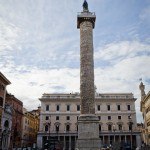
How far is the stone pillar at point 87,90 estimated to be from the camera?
24781 millimetres

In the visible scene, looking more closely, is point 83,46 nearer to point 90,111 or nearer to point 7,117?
point 90,111

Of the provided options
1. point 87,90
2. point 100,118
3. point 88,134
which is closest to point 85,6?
point 87,90

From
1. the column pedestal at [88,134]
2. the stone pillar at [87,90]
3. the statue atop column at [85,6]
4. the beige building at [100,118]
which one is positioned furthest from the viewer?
the beige building at [100,118]

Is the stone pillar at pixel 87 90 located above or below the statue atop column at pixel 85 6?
below

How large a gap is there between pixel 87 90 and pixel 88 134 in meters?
4.87

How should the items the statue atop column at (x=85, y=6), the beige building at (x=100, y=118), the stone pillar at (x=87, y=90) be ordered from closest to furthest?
the stone pillar at (x=87, y=90)
the statue atop column at (x=85, y=6)
the beige building at (x=100, y=118)

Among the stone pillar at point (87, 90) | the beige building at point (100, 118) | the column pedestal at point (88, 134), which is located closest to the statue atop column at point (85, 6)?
the stone pillar at point (87, 90)

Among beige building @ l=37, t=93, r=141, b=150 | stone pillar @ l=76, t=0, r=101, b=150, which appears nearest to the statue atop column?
stone pillar @ l=76, t=0, r=101, b=150

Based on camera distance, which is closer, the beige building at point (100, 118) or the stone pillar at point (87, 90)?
the stone pillar at point (87, 90)

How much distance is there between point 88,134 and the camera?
81.6 ft

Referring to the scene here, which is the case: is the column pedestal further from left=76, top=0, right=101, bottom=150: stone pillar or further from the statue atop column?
the statue atop column

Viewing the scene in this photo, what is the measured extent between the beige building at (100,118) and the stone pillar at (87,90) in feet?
94.5

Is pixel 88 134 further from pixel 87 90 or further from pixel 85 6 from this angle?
pixel 85 6

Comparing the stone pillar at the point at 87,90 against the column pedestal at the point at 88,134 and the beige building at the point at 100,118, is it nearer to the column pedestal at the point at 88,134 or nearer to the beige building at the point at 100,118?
the column pedestal at the point at 88,134
